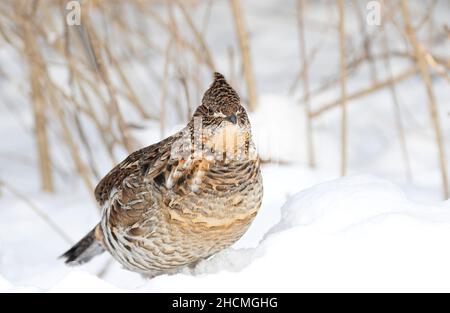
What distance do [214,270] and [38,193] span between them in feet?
9.42

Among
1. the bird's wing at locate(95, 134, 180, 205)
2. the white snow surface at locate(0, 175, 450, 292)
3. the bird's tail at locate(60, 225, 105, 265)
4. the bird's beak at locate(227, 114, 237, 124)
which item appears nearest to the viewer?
the white snow surface at locate(0, 175, 450, 292)

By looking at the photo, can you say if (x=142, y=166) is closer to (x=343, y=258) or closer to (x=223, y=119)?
(x=223, y=119)

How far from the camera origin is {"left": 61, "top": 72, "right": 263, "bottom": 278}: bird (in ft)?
8.04

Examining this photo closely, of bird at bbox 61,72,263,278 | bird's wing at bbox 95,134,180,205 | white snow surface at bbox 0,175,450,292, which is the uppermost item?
bird's wing at bbox 95,134,180,205

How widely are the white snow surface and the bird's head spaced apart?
32 cm

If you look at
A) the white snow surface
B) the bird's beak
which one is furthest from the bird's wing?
the white snow surface

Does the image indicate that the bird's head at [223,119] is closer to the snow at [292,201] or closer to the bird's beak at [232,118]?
the bird's beak at [232,118]

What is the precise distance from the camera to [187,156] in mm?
2557

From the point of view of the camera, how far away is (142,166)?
2.78m

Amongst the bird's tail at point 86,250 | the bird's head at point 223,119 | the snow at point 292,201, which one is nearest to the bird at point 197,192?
the bird's head at point 223,119

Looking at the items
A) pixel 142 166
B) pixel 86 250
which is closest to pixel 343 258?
pixel 142 166

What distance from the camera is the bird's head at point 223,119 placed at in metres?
2.38

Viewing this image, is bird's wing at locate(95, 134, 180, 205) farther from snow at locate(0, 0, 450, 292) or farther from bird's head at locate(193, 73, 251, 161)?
snow at locate(0, 0, 450, 292)
